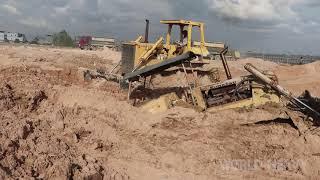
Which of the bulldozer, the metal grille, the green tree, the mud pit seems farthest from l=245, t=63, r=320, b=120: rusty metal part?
the green tree

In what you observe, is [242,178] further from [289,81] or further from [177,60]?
[289,81]

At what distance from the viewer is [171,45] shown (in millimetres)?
16047

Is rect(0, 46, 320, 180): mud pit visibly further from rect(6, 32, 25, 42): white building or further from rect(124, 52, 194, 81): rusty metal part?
rect(6, 32, 25, 42): white building

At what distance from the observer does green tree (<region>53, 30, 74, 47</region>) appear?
67.7m

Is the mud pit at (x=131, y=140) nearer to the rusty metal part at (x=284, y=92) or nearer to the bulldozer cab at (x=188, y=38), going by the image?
the rusty metal part at (x=284, y=92)

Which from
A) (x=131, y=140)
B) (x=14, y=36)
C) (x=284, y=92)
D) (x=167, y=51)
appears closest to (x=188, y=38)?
(x=167, y=51)

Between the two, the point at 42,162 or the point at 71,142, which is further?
the point at 71,142

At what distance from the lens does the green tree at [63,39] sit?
67.7 m

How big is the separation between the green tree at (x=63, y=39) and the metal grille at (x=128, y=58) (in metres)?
51.0

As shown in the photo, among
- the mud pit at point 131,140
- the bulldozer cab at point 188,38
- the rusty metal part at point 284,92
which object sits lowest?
the mud pit at point 131,140

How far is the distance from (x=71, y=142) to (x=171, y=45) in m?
7.58

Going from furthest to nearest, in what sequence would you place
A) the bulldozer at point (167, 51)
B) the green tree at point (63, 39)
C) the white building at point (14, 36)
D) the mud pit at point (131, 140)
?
the white building at point (14, 36), the green tree at point (63, 39), the bulldozer at point (167, 51), the mud pit at point (131, 140)

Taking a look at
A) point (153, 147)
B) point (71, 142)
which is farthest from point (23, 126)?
point (153, 147)

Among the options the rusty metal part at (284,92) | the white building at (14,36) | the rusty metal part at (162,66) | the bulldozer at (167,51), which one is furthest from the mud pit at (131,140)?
the white building at (14,36)
